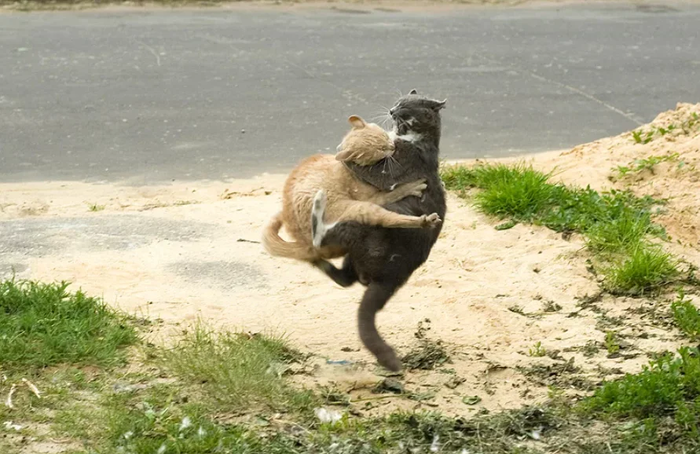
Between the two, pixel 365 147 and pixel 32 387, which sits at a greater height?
pixel 365 147

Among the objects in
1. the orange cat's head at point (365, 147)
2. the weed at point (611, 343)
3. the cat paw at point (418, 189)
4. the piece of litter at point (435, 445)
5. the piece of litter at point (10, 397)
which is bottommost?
the weed at point (611, 343)

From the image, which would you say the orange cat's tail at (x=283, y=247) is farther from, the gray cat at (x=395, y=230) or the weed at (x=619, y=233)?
the weed at (x=619, y=233)

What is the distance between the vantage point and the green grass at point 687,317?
18.2ft

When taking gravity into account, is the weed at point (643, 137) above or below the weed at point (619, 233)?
above

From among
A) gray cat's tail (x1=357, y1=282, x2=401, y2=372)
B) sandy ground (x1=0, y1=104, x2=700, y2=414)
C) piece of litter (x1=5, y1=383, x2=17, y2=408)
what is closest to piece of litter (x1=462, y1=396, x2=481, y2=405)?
sandy ground (x1=0, y1=104, x2=700, y2=414)

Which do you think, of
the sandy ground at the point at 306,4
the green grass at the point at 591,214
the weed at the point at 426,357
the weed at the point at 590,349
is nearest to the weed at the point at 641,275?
the green grass at the point at 591,214

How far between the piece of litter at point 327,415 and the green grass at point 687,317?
2033 mm

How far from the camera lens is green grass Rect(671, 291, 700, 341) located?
5.55 metres

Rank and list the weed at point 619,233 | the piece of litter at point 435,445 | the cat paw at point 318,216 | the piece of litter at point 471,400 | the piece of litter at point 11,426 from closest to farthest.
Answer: the piece of litter at point 435,445, the piece of litter at point 11,426, the cat paw at point 318,216, the piece of litter at point 471,400, the weed at point 619,233

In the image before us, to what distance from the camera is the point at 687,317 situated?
564cm

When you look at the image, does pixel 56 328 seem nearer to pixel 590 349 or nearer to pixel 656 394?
pixel 590 349

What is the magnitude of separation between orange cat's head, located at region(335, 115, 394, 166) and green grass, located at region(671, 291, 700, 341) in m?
1.91

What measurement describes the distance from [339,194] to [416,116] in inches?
21.4

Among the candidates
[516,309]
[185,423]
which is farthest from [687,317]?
[185,423]
